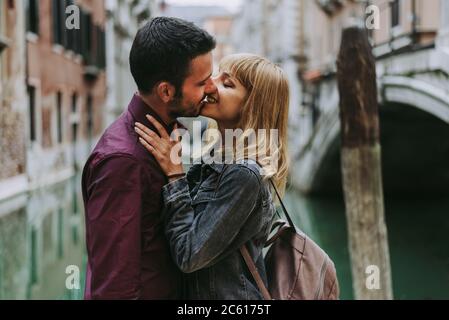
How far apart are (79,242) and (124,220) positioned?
5795mm

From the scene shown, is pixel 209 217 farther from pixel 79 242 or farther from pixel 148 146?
pixel 79 242

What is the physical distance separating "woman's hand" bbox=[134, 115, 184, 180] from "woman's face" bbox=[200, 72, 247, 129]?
11 centimetres

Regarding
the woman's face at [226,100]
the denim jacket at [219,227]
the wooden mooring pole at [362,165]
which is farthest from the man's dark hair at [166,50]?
the wooden mooring pole at [362,165]

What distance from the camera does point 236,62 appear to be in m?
1.36

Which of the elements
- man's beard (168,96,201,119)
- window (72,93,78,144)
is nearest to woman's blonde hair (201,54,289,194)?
man's beard (168,96,201,119)

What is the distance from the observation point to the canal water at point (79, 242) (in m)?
5.32

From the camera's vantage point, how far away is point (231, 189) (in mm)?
1241

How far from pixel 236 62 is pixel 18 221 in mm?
6035

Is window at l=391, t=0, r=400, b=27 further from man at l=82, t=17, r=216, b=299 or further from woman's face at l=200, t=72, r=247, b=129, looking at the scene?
man at l=82, t=17, r=216, b=299

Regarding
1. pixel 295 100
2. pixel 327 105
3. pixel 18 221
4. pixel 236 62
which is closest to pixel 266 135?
pixel 236 62

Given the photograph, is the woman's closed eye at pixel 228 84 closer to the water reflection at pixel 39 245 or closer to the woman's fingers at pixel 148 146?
the woman's fingers at pixel 148 146

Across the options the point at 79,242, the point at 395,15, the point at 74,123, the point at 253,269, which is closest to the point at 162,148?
the point at 253,269
